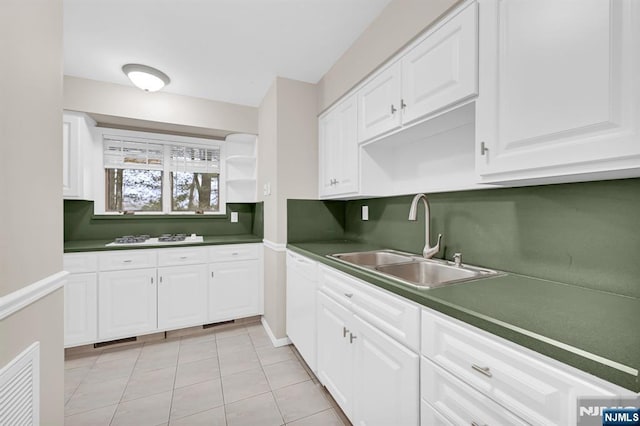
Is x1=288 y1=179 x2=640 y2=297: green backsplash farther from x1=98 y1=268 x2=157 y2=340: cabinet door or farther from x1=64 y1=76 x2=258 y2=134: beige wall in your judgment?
x1=98 y1=268 x2=157 y2=340: cabinet door

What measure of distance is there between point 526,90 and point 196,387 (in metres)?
2.53

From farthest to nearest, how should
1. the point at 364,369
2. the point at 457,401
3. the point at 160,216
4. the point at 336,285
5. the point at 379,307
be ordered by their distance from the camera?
the point at 160,216 → the point at 336,285 → the point at 364,369 → the point at 379,307 → the point at 457,401

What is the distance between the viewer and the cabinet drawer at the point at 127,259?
7.97 feet

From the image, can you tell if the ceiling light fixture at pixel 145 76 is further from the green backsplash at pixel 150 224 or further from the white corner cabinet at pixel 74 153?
the green backsplash at pixel 150 224

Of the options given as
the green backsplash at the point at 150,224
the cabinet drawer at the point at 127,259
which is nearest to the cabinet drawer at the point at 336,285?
the green backsplash at the point at 150,224

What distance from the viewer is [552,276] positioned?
115cm

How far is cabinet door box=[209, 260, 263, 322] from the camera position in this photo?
283cm

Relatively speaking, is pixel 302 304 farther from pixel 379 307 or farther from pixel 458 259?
pixel 458 259

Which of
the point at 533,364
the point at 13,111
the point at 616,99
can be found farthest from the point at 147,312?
the point at 616,99

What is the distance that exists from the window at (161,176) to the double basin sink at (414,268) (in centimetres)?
223

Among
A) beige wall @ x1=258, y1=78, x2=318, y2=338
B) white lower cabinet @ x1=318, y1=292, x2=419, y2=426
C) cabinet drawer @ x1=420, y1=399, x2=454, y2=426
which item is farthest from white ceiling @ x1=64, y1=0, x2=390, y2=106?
cabinet drawer @ x1=420, y1=399, x2=454, y2=426

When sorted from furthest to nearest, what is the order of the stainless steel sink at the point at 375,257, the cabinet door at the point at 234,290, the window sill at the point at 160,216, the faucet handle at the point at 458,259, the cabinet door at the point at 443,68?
the window sill at the point at 160,216
the cabinet door at the point at 234,290
the stainless steel sink at the point at 375,257
the faucet handle at the point at 458,259
the cabinet door at the point at 443,68

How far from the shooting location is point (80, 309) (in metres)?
2.33

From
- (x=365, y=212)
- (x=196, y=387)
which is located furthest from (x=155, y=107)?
(x=196, y=387)
